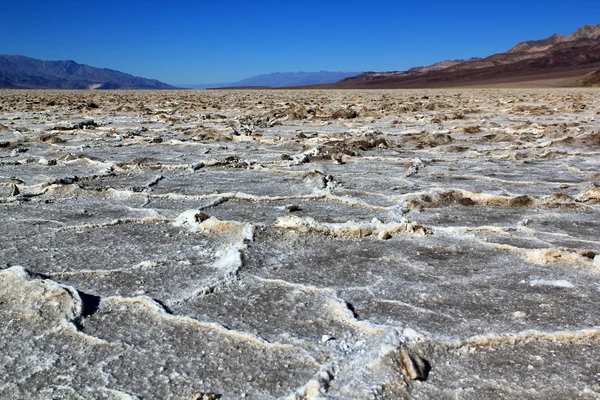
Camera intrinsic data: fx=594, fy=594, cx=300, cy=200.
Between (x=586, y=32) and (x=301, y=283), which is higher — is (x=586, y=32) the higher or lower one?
the higher one

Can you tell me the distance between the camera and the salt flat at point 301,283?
51.2 inches

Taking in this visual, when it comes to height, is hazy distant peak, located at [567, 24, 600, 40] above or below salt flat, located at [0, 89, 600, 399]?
above

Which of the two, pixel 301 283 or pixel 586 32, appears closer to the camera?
pixel 301 283

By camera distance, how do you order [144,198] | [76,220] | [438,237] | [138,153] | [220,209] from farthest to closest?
1. [138,153]
2. [144,198]
3. [220,209]
4. [76,220]
5. [438,237]

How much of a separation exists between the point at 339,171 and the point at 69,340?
2.70m

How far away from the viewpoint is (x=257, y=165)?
4.16 metres

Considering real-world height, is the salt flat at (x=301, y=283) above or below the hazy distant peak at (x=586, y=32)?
below

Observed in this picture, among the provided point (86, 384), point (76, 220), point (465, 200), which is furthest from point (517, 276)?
point (76, 220)

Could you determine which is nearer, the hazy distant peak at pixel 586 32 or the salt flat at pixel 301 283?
the salt flat at pixel 301 283

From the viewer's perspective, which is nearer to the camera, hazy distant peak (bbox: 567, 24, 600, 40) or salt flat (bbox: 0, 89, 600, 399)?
salt flat (bbox: 0, 89, 600, 399)

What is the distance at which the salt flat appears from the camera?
130cm

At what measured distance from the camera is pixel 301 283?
186cm

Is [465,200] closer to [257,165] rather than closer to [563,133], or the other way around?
[257,165]

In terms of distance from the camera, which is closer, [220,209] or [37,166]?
[220,209]
